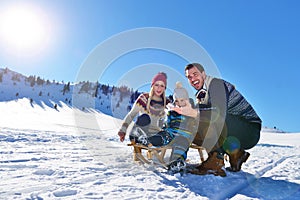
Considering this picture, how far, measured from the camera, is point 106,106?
1661 centimetres

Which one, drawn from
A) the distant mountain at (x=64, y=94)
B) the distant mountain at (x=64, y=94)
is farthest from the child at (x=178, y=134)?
the distant mountain at (x=64, y=94)

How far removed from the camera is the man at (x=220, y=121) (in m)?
2.33

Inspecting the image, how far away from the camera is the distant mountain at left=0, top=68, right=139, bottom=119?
14.3 meters

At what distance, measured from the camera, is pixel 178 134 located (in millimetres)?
2348

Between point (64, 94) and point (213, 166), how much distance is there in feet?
53.2

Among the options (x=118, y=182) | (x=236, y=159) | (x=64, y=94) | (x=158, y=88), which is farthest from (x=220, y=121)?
(x=64, y=94)

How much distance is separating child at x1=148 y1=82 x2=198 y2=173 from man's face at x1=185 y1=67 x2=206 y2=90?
15 cm

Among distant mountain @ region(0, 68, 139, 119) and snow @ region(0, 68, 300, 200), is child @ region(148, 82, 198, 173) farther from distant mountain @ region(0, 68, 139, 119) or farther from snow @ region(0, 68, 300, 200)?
distant mountain @ region(0, 68, 139, 119)

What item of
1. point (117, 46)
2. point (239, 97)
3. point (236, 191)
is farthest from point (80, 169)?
point (117, 46)

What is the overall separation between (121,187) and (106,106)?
15.1 m

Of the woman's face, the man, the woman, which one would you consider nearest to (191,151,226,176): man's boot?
the man

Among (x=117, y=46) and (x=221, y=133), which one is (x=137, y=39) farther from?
(x=221, y=133)

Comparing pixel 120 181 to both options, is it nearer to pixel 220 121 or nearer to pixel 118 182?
pixel 118 182

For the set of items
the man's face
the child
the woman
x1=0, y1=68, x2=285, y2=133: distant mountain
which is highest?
x1=0, y1=68, x2=285, y2=133: distant mountain
